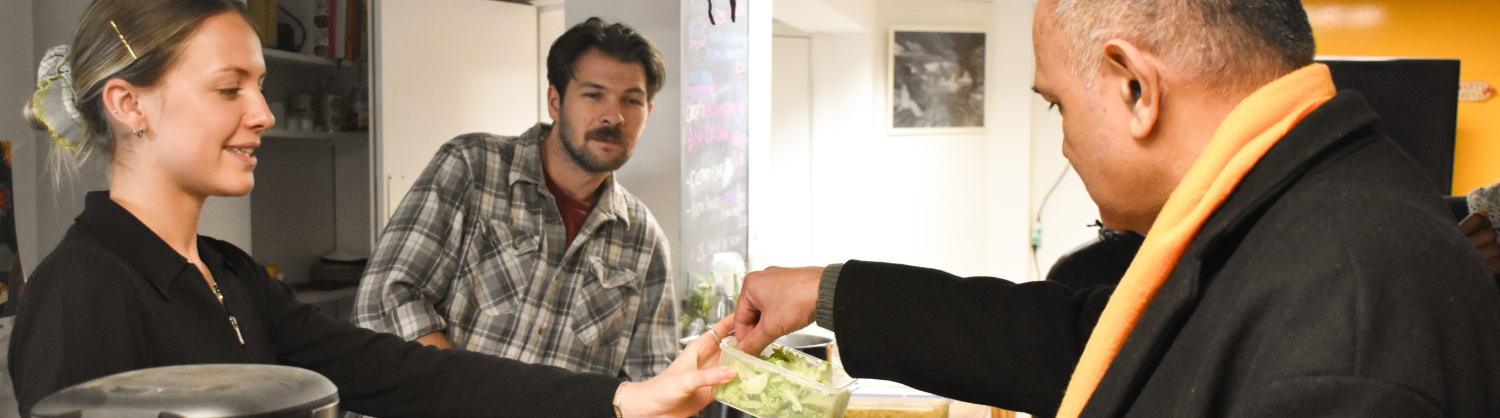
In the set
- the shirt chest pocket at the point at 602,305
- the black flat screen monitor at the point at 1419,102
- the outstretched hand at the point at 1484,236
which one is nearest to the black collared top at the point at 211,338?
the shirt chest pocket at the point at 602,305

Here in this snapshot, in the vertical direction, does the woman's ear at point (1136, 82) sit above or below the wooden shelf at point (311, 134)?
above

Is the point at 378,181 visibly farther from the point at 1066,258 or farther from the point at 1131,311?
the point at 1066,258

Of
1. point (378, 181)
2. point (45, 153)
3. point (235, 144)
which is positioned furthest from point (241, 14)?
point (378, 181)

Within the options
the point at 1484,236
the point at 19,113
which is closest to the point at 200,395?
the point at 19,113

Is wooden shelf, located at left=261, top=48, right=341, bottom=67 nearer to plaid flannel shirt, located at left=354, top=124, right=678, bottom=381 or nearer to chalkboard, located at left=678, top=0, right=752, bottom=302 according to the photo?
plaid flannel shirt, located at left=354, top=124, right=678, bottom=381

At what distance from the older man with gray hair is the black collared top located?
84 cm

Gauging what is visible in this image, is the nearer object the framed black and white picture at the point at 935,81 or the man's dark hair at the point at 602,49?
the man's dark hair at the point at 602,49

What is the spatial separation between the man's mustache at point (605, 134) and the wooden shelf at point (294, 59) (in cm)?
60

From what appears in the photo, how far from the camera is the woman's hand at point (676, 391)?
4.64 feet

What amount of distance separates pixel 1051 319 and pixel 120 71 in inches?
49.3

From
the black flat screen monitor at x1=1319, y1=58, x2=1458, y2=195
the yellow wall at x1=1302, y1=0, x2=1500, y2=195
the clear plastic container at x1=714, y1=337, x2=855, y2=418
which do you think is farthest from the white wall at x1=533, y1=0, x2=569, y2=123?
the yellow wall at x1=1302, y1=0, x2=1500, y2=195

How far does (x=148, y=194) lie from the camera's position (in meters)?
1.13

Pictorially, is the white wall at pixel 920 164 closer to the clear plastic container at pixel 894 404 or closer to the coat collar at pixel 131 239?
the clear plastic container at pixel 894 404

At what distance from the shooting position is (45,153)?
1.11m
